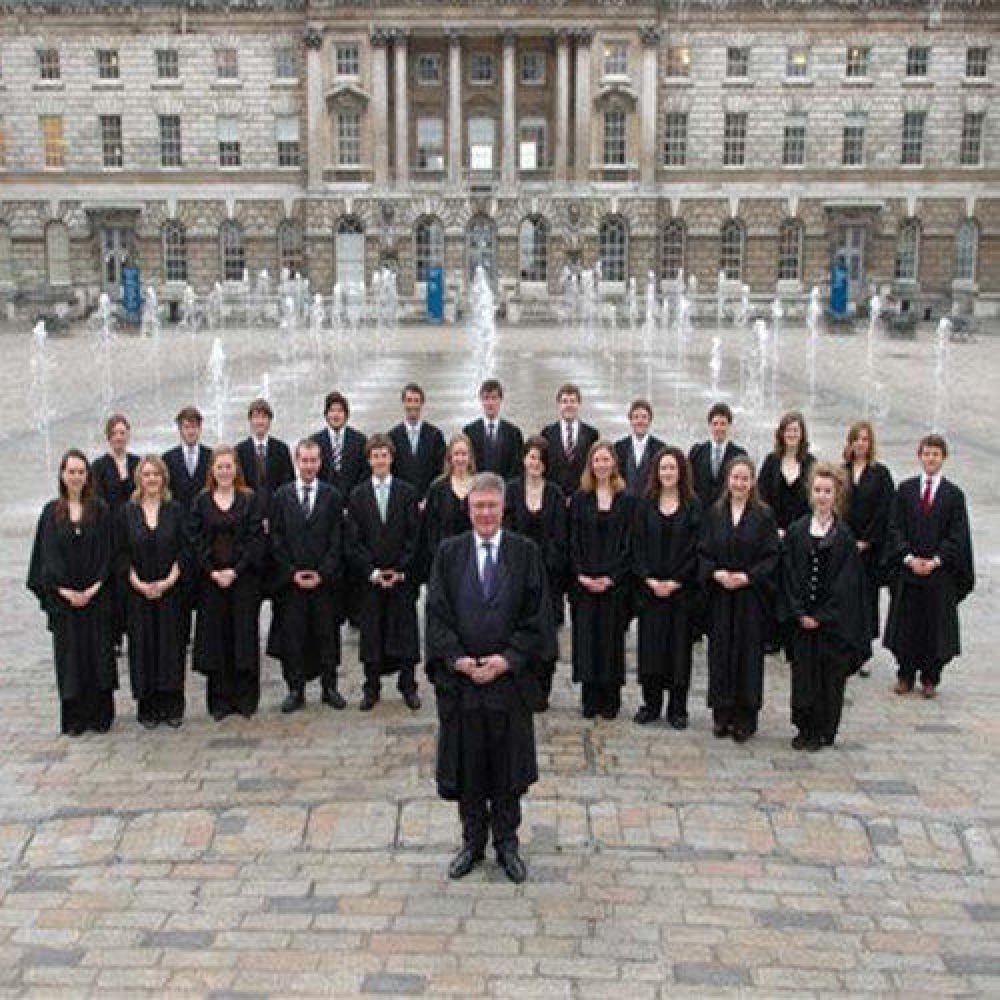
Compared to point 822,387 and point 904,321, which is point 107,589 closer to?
point 822,387

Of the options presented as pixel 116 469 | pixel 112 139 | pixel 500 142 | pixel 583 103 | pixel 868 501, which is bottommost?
pixel 868 501

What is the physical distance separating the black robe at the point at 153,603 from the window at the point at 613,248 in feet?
177

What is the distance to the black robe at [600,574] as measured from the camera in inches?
362

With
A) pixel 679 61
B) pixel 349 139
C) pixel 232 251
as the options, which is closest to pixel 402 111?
pixel 349 139

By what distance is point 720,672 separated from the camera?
8.88 m

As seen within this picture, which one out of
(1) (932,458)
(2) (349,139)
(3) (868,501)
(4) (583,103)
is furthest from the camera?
(2) (349,139)

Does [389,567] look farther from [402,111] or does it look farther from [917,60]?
[917,60]

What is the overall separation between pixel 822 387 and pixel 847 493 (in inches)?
844

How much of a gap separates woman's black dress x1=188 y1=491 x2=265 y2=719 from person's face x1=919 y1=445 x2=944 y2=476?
487 cm

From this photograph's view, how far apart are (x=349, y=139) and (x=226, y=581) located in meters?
54.6

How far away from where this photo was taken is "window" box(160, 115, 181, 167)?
61.4 metres

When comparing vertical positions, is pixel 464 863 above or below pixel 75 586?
below

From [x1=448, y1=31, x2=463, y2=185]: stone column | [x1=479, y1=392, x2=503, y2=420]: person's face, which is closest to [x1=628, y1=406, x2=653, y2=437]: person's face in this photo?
[x1=479, y1=392, x2=503, y2=420]: person's face

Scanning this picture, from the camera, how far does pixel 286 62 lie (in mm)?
60406
